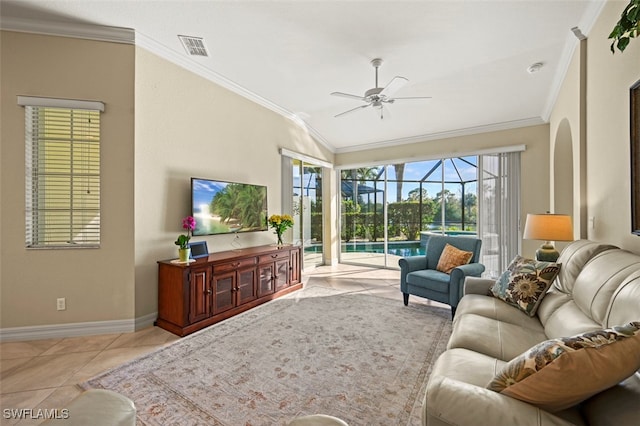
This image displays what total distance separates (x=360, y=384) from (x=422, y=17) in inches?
125

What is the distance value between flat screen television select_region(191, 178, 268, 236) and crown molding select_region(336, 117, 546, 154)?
9.46 ft

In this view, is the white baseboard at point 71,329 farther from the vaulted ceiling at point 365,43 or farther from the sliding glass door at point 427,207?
the sliding glass door at point 427,207

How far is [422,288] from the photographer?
11.6 ft

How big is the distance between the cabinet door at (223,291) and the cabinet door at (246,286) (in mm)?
80

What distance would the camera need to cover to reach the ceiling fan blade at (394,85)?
3.08m

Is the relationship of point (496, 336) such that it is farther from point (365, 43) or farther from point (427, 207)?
point (427, 207)

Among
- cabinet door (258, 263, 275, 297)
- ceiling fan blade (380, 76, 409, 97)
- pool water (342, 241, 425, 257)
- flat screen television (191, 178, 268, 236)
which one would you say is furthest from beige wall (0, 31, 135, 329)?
pool water (342, 241, 425, 257)

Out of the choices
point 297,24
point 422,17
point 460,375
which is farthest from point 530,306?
point 297,24

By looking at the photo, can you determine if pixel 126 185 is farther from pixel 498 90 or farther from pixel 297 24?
pixel 498 90

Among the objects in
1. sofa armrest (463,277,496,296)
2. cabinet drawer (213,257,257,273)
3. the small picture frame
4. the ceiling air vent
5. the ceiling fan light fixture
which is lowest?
sofa armrest (463,277,496,296)

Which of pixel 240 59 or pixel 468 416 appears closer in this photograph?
pixel 468 416

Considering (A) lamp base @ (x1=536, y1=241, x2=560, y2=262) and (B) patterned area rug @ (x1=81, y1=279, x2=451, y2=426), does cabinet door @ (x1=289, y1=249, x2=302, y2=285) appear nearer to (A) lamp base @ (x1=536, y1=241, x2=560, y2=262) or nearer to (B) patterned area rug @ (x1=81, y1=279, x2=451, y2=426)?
(B) patterned area rug @ (x1=81, y1=279, x2=451, y2=426)

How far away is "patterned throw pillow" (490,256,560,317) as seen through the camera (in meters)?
2.19

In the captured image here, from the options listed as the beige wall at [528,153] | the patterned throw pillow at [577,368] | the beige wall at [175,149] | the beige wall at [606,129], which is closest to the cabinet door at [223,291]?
the beige wall at [175,149]
